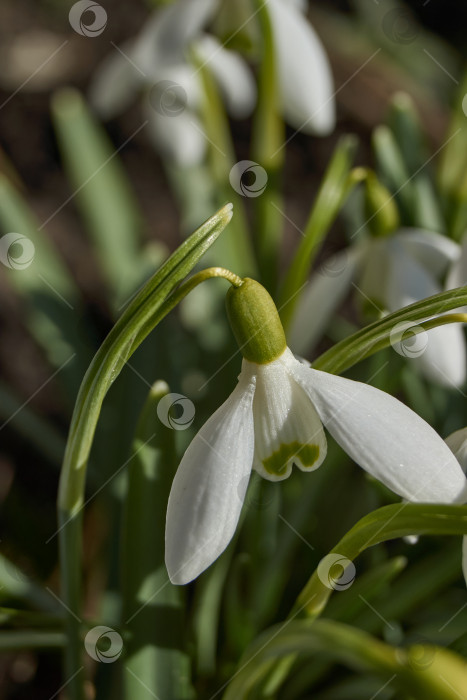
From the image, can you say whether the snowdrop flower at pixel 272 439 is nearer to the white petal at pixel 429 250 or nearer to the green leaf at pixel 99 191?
the white petal at pixel 429 250

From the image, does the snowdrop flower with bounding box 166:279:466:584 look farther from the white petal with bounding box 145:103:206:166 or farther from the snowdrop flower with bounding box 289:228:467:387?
the white petal with bounding box 145:103:206:166

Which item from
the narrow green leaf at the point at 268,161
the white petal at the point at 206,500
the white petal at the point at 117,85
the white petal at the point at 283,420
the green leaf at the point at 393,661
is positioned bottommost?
the green leaf at the point at 393,661

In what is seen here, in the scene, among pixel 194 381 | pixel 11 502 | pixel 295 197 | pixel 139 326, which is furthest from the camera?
pixel 295 197

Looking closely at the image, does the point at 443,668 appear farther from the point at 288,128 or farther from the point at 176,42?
the point at 288,128

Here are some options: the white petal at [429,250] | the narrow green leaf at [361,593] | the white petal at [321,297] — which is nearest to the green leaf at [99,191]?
the white petal at [321,297]

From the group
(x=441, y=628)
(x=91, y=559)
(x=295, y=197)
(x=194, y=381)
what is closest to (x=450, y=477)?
(x=441, y=628)

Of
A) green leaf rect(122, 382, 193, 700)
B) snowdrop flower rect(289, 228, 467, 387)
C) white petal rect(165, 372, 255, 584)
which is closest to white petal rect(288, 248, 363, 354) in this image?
snowdrop flower rect(289, 228, 467, 387)
